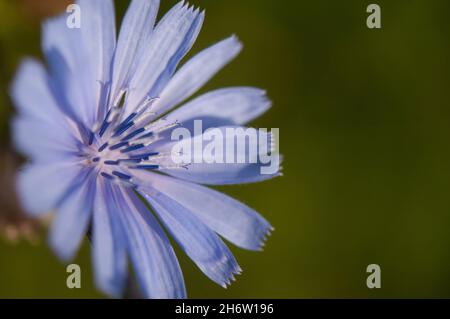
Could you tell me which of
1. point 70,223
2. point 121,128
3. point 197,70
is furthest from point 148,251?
point 197,70

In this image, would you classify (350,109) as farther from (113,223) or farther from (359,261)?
(113,223)

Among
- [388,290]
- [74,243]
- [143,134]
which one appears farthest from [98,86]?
[388,290]

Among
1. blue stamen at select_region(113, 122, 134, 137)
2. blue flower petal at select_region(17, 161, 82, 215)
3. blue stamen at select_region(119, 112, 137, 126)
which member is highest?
blue stamen at select_region(119, 112, 137, 126)

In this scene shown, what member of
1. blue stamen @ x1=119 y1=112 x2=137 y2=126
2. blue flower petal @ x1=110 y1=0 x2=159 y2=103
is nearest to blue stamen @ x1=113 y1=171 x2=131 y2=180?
blue stamen @ x1=119 y1=112 x2=137 y2=126

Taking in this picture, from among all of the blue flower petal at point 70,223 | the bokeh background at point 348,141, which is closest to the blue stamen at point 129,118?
the blue flower petal at point 70,223

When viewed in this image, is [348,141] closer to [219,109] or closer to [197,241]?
[219,109]

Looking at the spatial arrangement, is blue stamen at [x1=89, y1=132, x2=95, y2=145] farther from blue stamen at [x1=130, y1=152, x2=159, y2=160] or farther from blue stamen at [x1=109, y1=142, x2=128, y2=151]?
blue stamen at [x1=130, y1=152, x2=159, y2=160]

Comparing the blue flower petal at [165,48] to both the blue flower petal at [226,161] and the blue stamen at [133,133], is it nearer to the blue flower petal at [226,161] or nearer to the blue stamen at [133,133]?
the blue stamen at [133,133]
